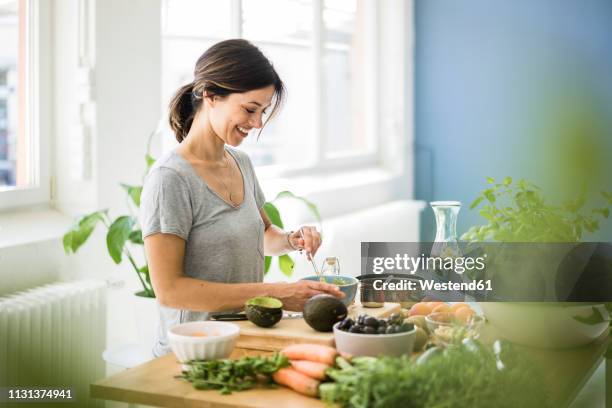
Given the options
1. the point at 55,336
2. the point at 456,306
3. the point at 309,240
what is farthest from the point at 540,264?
the point at 55,336

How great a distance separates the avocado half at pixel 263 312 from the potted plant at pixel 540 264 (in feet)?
1.49

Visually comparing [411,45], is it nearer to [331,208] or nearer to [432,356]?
[331,208]

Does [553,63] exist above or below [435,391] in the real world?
above

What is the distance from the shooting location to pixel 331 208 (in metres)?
4.09

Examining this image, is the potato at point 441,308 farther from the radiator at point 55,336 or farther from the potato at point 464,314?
the radiator at point 55,336

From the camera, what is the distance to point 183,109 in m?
1.92

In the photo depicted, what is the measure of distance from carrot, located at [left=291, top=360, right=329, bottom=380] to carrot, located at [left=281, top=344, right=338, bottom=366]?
12 mm

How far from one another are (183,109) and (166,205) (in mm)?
369

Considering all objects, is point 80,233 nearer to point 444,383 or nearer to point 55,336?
point 55,336

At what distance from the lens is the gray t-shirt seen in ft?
5.44

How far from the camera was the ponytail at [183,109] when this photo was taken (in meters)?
1.90

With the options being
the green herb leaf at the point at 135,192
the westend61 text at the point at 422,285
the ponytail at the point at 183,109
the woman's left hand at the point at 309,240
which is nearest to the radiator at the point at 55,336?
the green herb leaf at the point at 135,192

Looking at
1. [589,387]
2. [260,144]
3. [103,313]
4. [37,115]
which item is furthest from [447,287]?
[260,144]

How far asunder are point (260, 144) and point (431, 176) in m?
1.54
